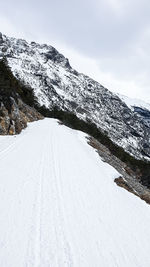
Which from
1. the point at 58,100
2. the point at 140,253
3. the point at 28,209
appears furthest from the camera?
the point at 58,100

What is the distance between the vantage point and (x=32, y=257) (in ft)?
14.5

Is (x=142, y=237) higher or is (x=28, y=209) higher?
(x=142, y=237)

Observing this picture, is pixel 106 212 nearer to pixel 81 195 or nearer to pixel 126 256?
pixel 81 195

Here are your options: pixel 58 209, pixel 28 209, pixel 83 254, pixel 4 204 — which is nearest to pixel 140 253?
pixel 83 254

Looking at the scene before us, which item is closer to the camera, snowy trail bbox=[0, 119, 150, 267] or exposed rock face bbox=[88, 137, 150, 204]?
snowy trail bbox=[0, 119, 150, 267]

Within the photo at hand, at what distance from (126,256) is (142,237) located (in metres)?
1.54

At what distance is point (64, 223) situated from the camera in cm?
593

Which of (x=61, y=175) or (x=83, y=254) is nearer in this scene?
(x=83, y=254)

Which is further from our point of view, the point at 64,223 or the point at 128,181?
the point at 128,181

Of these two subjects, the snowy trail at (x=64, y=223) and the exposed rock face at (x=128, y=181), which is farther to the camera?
the exposed rock face at (x=128, y=181)

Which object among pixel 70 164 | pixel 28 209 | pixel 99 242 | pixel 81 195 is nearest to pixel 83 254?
pixel 99 242

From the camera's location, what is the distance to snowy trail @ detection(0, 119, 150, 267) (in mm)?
4660

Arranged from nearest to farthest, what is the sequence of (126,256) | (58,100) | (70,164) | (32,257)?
(32,257), (126,256), (70,164), (58,100)

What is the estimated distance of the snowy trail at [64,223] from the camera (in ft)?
15.3
